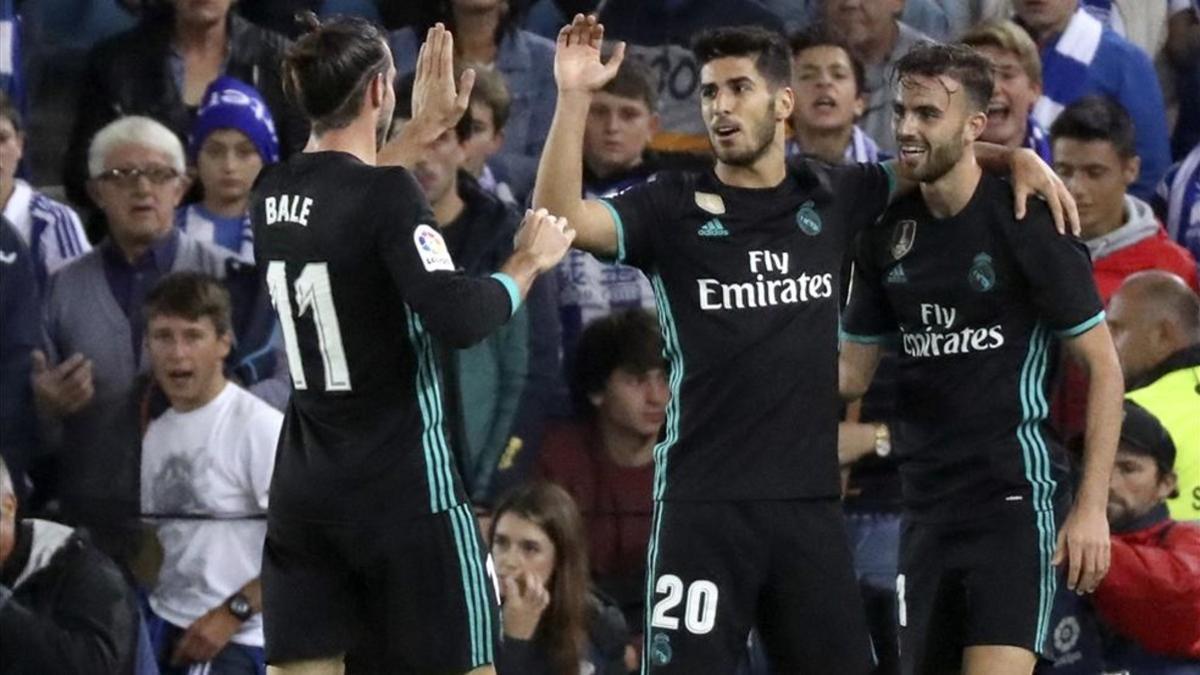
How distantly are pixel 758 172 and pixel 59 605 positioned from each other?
2.82 meters

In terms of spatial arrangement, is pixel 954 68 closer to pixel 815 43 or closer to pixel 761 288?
pixel 761 288

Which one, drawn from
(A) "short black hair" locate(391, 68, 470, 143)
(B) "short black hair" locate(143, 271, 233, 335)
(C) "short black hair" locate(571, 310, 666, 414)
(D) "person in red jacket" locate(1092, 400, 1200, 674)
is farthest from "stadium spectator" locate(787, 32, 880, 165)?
(B) "short black hair" locate(143, 271, 233, 335)

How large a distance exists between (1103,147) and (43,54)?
407cm

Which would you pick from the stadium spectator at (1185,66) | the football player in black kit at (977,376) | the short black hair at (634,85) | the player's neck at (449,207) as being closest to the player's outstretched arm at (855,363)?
the football player in black kit at (977,376)

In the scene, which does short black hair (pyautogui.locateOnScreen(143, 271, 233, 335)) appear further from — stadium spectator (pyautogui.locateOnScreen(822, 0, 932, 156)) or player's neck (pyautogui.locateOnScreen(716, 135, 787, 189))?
stadium spectator (pyautogui.locateOnScreen(822, 0, 932, 156))

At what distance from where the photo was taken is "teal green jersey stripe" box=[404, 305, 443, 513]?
248 inches

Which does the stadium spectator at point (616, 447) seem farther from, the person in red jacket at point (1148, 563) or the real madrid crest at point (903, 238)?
the real madrid crest at point (903, 238)

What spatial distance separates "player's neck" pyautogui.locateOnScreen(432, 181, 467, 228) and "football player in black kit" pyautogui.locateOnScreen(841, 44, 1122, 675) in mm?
2152

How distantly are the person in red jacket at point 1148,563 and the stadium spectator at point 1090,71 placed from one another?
2.29 meters

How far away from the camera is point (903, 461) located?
7098 millimetres

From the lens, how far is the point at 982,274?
6867mm

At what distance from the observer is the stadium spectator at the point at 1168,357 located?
8258mm

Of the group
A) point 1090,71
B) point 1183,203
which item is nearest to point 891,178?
point 1183,203

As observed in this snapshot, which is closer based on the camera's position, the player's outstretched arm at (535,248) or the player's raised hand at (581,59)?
the player's outstretched arm at (535,248)
